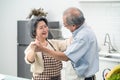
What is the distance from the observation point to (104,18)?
3.92 m

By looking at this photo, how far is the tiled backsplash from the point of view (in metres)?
3.82

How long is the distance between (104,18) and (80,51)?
2.16 metres

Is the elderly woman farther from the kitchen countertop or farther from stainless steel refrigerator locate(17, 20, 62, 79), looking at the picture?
stainless steel refrigerator locate(17, 20, 62, 79)

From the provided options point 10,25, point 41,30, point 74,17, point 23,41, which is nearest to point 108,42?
point 23,41

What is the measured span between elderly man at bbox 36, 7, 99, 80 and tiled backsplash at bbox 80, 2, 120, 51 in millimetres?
1952

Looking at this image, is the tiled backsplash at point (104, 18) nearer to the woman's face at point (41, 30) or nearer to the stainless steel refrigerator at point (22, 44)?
the stainless steel refrigerator at point (22, 44)

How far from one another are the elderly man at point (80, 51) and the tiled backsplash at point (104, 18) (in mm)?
1952

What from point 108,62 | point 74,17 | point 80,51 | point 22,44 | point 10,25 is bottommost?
point 108,62

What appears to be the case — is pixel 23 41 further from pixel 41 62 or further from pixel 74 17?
pixel 74 17

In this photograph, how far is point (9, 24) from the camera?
519 cm

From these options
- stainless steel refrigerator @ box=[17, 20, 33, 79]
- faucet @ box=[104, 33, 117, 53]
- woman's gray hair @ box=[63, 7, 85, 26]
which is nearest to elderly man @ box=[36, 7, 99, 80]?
woman's gray hair @ box=[63, 7, 85, 26]

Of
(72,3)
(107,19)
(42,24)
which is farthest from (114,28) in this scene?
(42,24)

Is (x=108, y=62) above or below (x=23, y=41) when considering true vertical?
below

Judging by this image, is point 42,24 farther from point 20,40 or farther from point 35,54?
point 20,40
